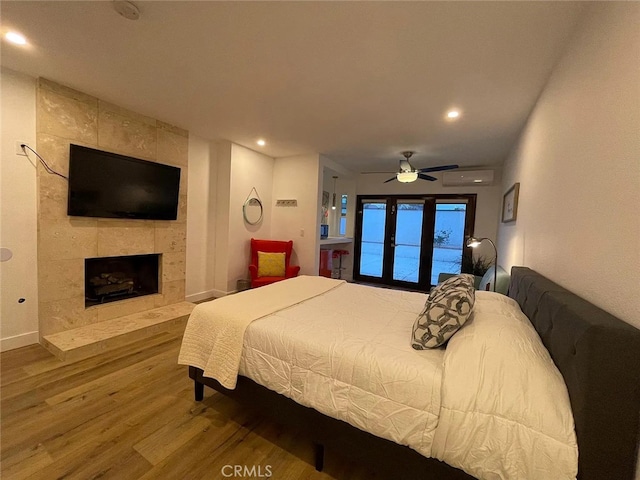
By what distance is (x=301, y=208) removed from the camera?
4.91 metres

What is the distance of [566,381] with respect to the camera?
1.04m

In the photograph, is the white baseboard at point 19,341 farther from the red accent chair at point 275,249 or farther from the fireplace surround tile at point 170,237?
the red accent chair at point 275,249

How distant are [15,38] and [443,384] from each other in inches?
140

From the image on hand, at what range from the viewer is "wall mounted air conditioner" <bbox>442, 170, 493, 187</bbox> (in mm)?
4898

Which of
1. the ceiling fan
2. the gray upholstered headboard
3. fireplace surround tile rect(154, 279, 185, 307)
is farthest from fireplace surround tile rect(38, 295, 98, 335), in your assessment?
the ceiling fan

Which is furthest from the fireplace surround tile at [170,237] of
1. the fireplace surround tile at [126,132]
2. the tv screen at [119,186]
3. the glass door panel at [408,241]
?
the glass door panel at [408,241]

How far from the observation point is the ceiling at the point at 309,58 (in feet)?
5.20

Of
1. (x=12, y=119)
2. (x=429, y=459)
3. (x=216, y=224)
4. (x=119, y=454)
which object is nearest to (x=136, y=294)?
(x=216, y=224)

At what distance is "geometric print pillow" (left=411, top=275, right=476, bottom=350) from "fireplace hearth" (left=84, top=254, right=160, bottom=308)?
11.6 ft

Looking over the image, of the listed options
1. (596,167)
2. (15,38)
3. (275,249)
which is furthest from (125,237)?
(596,167)

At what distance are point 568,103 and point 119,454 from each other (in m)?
3.38

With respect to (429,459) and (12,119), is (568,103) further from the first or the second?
(12,119)

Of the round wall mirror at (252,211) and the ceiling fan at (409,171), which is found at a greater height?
the ceiling fan at (409,171)

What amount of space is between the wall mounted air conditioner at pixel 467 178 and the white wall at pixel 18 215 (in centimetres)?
592
